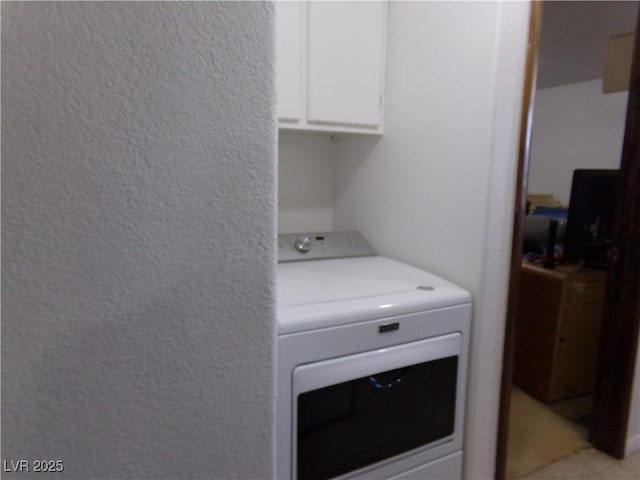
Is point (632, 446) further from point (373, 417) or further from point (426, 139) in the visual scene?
point (426, 139)

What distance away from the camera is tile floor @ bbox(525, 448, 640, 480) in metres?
1.76

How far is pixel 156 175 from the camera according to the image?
500 millimetres

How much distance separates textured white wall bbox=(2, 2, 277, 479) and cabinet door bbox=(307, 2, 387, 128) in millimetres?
1192

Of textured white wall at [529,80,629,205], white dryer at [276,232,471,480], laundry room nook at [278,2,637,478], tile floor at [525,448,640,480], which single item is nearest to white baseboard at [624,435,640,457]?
tile floor at [525,448,640,480]

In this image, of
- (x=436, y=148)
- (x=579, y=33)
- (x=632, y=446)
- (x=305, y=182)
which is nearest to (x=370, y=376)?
(x=436, y=148)

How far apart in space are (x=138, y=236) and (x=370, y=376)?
0.93 metres

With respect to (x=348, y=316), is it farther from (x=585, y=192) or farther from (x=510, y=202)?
(x=585, y=192)

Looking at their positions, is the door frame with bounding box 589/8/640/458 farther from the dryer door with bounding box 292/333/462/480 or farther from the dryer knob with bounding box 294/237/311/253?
the dryer knob with bounding box 294/237/311/253

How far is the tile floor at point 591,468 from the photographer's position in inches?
69.4

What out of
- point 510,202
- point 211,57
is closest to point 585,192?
point 510,202

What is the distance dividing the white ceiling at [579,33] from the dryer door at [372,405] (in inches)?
109

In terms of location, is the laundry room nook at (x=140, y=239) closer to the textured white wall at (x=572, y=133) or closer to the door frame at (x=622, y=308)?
the door frame at (x=622, y=308)

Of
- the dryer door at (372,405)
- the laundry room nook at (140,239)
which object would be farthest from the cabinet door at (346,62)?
the laundry room nook at (140,239)

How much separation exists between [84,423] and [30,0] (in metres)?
0.48
